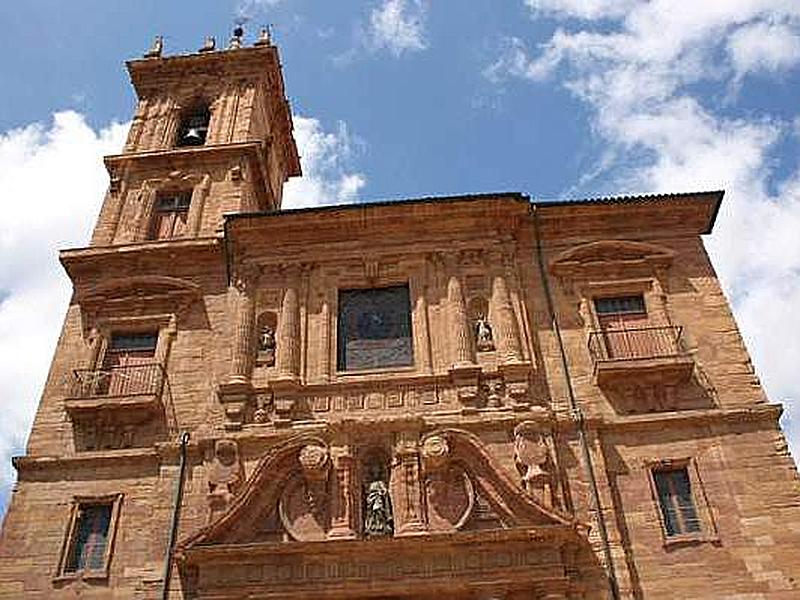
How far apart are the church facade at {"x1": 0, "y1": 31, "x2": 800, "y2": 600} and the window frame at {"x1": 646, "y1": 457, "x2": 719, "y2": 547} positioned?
0.13 feet

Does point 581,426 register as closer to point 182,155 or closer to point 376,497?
point 376,497

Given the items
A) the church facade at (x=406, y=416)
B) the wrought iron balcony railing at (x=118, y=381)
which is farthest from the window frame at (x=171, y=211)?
the wrought iron balcony railing at (x=118, y=381)

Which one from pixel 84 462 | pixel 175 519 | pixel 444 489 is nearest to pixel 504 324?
pixel 444 489

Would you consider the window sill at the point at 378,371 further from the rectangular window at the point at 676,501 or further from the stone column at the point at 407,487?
the rectangular window at the point at 676,501

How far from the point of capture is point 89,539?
15758 mm

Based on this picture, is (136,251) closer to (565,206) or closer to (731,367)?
(565,206)

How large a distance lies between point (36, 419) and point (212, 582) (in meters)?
5.51

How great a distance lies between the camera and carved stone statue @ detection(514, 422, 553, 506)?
15234 millimetres

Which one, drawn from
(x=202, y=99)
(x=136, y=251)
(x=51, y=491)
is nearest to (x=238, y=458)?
(x=51, y=491)

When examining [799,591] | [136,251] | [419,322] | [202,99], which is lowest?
[799,591]

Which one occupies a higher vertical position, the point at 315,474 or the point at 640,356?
the point at 640,356

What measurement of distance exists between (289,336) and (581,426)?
6.10m

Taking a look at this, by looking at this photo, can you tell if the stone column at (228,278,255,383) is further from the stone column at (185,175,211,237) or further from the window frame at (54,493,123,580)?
the window frame at (54,493,123,580)

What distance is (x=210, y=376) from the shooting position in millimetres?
17953
